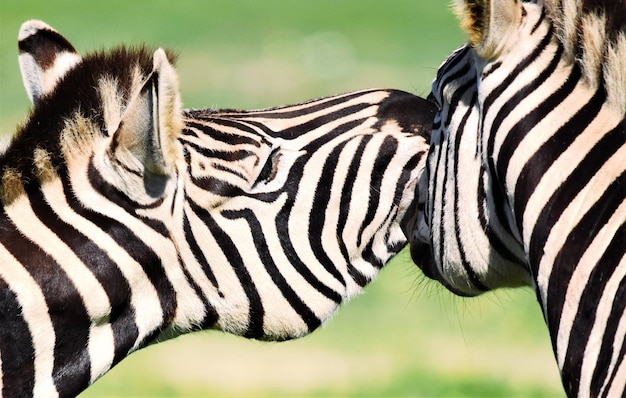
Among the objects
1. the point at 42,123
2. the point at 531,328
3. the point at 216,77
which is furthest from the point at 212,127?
the point at 216,77

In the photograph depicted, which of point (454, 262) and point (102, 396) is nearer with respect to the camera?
point (454, 262)

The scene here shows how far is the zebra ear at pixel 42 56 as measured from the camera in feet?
15.0

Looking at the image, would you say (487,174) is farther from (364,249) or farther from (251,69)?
(251,69)

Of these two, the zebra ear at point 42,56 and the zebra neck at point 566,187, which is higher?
the zebra ear at point 42,56

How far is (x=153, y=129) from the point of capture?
3.85m

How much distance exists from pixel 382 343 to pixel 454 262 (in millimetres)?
8516

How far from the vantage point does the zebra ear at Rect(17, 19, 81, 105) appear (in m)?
4.56

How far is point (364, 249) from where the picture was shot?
15.2ft

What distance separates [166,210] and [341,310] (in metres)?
9.13

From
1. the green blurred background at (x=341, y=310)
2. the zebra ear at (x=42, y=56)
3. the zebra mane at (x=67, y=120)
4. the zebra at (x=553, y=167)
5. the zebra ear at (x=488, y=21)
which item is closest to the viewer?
the zebra at (x=553, y=167)

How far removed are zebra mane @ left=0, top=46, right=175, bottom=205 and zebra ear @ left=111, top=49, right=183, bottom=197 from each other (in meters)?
0.16

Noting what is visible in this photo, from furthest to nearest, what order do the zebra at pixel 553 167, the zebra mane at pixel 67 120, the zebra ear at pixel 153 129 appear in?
the zebra mane at pixel 67 120
the zebra ear at pixel 153 129
the zebra at pixel 553 167

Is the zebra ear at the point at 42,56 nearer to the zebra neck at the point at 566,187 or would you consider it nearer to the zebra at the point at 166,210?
the zebra at the point at 166,210

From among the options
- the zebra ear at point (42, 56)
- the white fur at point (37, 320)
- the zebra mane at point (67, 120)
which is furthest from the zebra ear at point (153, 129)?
the zebra ear at point (42, 56)
